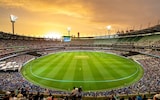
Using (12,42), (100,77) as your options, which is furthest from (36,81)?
(12,42)

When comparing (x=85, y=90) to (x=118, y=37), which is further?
(x=118, y=37)

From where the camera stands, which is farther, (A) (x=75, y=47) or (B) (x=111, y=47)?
(A) (x=75, y=47)

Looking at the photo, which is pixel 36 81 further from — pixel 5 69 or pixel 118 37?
pixel 118 37

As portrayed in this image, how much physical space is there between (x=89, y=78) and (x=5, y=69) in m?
18.5

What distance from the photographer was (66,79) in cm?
3544

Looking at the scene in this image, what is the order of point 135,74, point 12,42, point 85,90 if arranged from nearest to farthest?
point 85,90 < point 135,74 < point 12,42

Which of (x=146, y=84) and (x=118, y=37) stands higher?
(x=118, y=37)

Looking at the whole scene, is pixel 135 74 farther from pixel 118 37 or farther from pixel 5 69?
pixel 118 37

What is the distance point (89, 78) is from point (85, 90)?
6.18m

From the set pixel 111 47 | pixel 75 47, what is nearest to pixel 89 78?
pixel 111 47

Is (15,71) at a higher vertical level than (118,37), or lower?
lower

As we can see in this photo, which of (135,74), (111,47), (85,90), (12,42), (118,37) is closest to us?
(85,90)

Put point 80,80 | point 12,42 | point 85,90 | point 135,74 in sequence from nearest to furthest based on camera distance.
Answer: point 85,90 < point 80,80 < point 135,74 < point 12,42

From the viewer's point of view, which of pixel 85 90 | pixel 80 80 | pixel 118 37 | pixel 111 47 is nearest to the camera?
pixel 85 90
